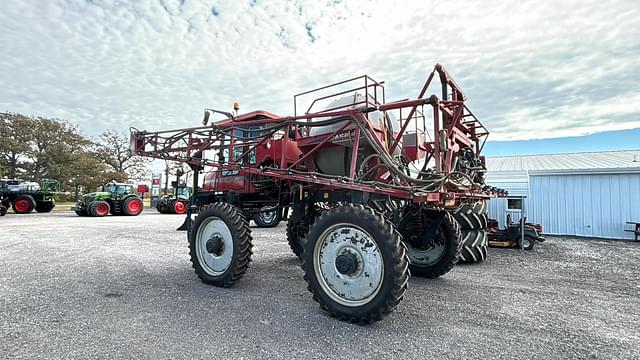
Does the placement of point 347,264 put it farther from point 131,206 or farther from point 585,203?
point 131,206

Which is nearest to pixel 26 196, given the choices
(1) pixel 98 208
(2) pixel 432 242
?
(1) pixel 98 208

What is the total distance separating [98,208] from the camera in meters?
21.3

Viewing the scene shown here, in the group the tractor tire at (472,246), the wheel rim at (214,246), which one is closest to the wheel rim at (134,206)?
the wheel rim at (214,246)

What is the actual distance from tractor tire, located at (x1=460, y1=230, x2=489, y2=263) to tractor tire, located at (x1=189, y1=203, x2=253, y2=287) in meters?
5.02

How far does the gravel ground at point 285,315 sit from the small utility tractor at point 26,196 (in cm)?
1990

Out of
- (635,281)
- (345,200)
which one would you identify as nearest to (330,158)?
(345,200)

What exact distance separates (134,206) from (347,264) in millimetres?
23044

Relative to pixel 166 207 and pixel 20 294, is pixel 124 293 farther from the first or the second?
pixel 166 207

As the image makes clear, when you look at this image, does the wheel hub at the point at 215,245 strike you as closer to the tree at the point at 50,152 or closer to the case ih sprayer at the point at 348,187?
the case ih sprayer at the point at 348,187

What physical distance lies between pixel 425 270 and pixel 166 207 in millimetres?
22861

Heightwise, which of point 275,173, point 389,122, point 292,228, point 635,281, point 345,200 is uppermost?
point 389,122

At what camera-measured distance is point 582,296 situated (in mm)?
5340

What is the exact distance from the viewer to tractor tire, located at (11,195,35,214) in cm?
2256

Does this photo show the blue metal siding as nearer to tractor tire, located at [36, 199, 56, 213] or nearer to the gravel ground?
the gravel ground
